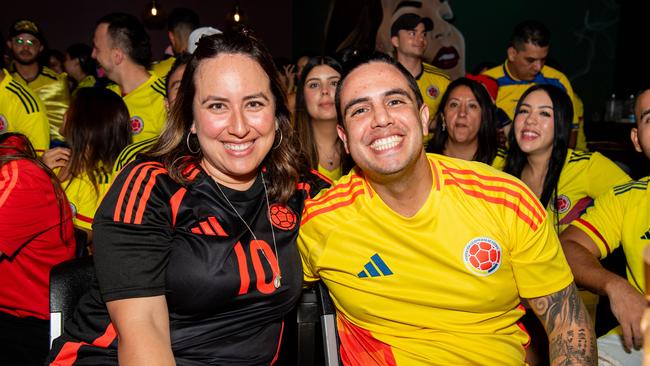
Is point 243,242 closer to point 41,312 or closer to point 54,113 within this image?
point 41,312

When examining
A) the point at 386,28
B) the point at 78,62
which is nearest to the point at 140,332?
the point at 78,62

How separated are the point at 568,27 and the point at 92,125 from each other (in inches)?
272

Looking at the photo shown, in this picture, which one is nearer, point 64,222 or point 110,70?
point 64,222

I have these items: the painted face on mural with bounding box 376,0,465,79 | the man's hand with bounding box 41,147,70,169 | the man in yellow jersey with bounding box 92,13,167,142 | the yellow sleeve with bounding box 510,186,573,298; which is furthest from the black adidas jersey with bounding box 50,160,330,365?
the painted face on mural with bounding box 376,0,465,79

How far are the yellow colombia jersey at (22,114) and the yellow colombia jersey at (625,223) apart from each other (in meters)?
3.18

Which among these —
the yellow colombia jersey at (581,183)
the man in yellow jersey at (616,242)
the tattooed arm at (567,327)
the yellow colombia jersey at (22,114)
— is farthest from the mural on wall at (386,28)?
the tattooed arm at (567,327)

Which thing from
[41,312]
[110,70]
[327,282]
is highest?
[110,70]

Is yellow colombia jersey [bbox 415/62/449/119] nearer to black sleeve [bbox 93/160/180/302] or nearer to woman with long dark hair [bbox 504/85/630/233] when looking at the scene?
woman with long dark hair [bbox 504/85/630/233]

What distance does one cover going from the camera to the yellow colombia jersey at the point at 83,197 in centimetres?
277

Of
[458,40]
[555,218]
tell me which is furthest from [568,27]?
[555,218]

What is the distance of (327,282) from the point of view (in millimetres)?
1850

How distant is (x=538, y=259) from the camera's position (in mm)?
1652

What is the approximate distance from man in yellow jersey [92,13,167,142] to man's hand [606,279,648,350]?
2.82 meters

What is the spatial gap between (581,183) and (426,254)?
62.3 inches
